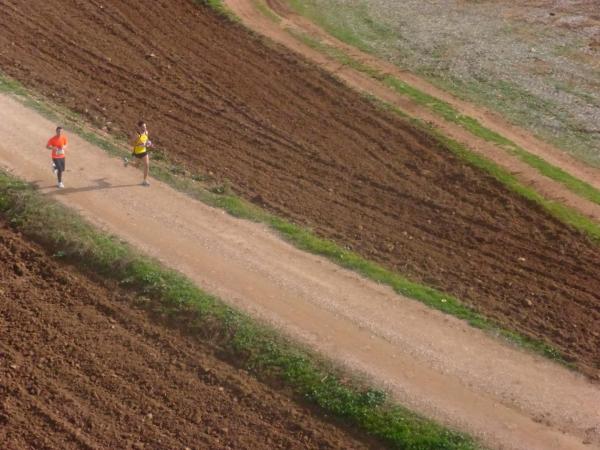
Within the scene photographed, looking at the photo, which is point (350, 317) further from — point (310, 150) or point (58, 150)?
point (58, 150)

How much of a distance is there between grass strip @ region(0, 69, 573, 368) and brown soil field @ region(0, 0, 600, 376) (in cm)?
46

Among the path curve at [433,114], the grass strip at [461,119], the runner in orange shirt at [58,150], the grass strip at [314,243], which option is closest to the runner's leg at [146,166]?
the grass strip at [314,243]

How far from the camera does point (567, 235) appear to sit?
20078 millimetres

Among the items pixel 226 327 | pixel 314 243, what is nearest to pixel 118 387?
pixel 226 327

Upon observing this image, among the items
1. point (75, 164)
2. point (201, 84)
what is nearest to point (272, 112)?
point (201, 84)

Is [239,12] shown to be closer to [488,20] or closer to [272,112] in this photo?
[272,112]

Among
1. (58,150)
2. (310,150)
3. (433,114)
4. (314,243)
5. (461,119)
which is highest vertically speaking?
(461,119)

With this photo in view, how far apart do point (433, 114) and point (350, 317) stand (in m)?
12.6

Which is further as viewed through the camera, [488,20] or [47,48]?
[488,20]

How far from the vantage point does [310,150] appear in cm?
2275

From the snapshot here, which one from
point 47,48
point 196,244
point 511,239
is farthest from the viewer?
point 47,48

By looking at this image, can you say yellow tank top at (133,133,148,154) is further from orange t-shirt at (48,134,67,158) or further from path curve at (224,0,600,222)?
path curve at (224,0,600,222)

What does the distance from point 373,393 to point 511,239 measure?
783cm

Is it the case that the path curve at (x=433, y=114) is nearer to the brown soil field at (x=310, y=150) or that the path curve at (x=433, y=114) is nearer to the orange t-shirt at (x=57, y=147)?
the brown soil field at (x=310, y=150)
